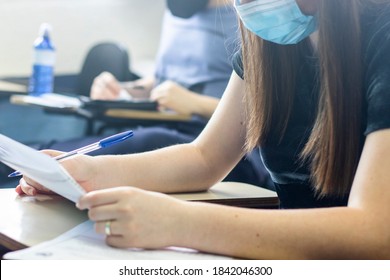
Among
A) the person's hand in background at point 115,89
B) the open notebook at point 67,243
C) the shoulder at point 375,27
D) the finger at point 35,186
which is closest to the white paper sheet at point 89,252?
the open notebook at point 67,243

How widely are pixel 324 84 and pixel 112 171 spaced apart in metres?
0.41

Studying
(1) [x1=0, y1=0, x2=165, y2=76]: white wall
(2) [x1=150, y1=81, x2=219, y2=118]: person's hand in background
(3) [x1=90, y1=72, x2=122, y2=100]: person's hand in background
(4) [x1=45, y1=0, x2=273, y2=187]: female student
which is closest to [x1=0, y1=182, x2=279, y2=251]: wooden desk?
(4) [x1=45, y1=0, x2=273, y2=187]: female student

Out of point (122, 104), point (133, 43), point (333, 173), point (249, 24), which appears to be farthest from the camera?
point (133, 43)

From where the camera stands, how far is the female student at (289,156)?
972 millimetres

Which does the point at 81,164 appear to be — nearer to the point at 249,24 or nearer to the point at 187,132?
the point at 249,24

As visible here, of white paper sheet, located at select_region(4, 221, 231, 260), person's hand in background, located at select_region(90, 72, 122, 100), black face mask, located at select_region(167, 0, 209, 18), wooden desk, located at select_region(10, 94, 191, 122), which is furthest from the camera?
person's hand in background, located at select_region(90, 72, 122, 100)

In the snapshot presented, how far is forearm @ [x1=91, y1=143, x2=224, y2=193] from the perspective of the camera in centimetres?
130

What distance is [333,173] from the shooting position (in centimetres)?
113

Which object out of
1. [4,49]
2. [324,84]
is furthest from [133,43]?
[324,84]

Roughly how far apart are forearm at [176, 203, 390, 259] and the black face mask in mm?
1753

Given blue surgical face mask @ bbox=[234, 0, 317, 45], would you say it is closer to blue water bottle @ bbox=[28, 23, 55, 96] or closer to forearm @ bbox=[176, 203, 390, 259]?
forearm @ bbox=[176, 203, 390, 259]

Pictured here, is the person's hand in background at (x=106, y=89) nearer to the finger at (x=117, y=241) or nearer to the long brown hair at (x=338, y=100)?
the long brown hair at (x=338, y=100)

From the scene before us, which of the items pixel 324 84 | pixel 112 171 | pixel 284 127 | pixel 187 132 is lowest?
pixel 187 132

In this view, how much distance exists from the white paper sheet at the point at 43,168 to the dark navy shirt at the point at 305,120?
442 millimetres
